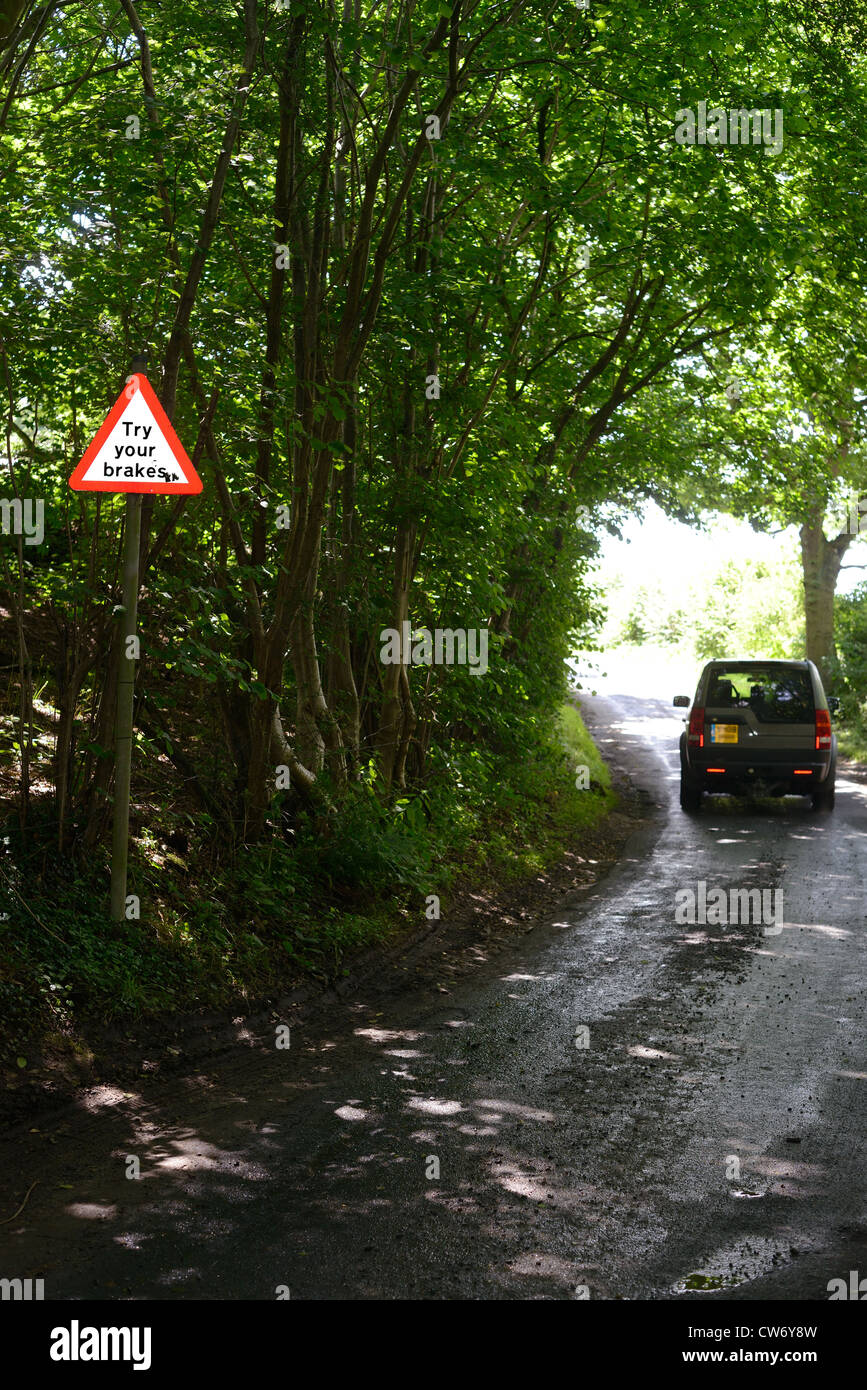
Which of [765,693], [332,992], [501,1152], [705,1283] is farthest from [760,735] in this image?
[705,1283]

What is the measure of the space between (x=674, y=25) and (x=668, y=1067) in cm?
897

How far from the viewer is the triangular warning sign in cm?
671

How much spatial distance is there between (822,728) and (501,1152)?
1239 centimetres

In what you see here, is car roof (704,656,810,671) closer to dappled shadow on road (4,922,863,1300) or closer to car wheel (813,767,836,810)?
car wheel (813,767,836,810)

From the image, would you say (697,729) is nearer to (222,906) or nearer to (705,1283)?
(222,906)

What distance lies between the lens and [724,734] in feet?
55.2

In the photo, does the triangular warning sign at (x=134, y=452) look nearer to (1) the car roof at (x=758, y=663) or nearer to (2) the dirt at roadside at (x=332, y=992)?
(2) the dirt at roadside at (x=332, y=992)

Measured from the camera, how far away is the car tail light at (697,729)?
1692cm

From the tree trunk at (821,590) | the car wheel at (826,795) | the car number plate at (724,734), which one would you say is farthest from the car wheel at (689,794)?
the tree trunk at (821,590)

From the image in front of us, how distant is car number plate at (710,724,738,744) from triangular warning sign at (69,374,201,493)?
11258 mm

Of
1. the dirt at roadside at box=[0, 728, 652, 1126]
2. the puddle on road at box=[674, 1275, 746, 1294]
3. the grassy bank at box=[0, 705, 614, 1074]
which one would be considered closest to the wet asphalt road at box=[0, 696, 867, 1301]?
the puddle on road at box=[674, 1275, 746, 1294]

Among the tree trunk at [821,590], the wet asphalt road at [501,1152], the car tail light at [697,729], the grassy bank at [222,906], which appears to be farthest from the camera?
the tree trunk at [821,590]

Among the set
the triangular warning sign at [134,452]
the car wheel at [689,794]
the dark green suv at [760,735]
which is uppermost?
the triangular warning sign at [134,452]

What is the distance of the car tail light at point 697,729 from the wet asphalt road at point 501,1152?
8228 millimetres
